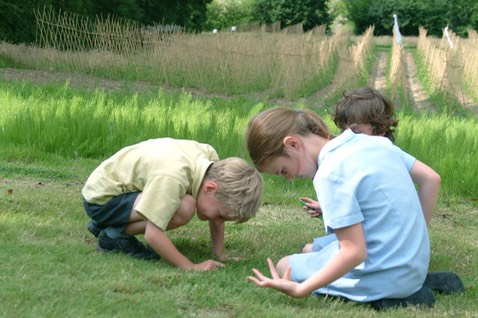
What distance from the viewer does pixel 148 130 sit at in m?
7.38

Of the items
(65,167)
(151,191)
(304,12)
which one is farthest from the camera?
(304,12)

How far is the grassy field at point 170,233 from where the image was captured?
2999 millimetres

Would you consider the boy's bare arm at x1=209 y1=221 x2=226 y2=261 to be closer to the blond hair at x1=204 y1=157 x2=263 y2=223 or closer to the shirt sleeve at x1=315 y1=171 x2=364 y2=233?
the blond hair at x1=204 y1=157 x2=263 y2=223

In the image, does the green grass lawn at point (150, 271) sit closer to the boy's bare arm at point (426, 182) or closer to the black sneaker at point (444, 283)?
the black sneaker at point (444, 283)

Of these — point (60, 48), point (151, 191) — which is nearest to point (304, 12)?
point (60, 48)

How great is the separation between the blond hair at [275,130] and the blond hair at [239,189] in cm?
24

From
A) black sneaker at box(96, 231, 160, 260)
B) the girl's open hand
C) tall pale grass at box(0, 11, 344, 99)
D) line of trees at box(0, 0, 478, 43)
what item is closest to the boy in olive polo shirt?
black sneaker at box(96, 231, 160, 260)

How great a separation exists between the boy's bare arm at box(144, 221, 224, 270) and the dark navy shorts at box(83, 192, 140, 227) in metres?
Result: 0.24

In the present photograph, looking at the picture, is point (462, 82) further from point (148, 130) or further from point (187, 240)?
point (187, 240)

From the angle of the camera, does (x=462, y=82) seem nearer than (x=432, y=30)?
Yes

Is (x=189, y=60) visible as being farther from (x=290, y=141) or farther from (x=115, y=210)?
(x=290, y=141)

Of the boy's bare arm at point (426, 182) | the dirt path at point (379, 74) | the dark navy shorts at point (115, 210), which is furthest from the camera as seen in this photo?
the dirt path at point (379, 74)

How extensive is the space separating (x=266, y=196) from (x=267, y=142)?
2890 millimetres

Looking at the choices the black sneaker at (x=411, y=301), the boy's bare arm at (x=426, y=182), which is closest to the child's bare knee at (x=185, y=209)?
the black sneaker at (x=411, y=301)
